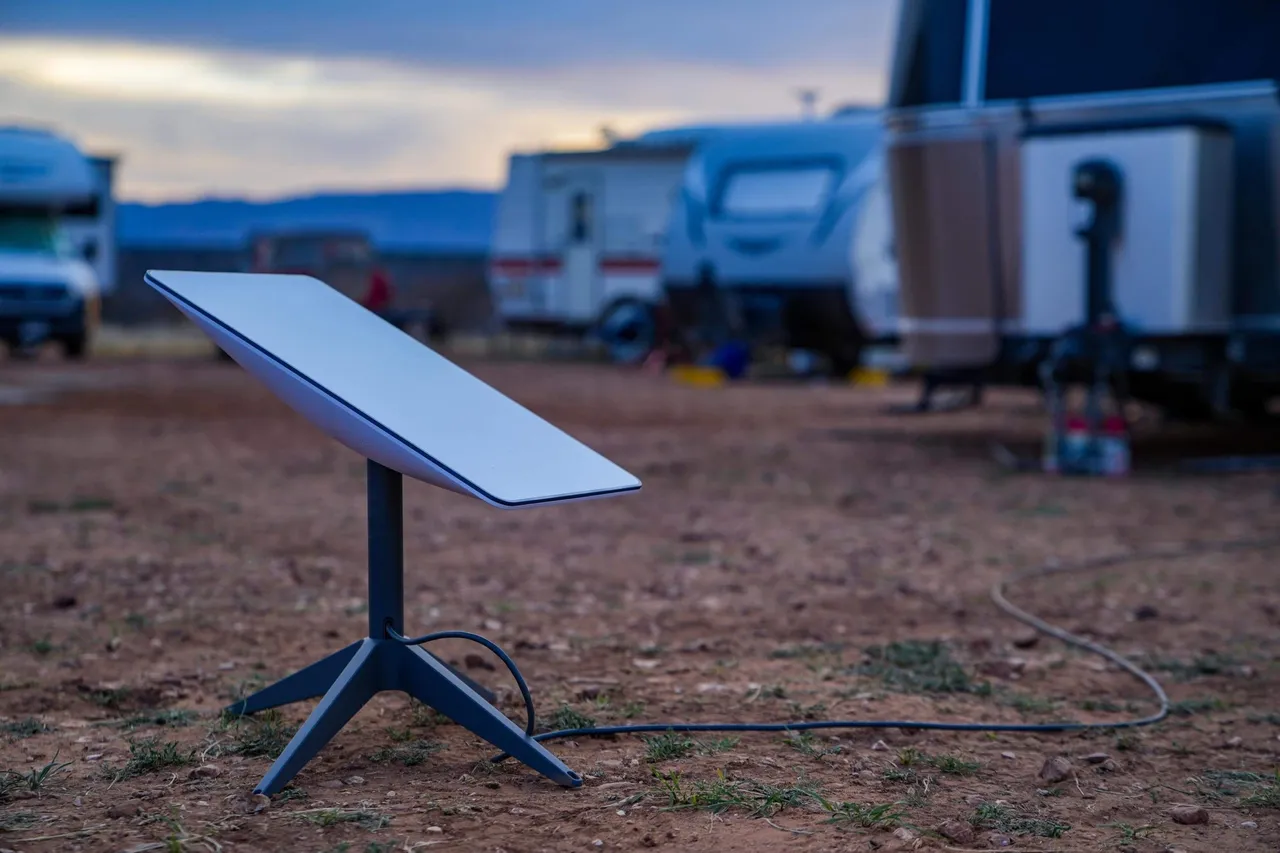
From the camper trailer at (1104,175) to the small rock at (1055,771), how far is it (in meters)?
5.15

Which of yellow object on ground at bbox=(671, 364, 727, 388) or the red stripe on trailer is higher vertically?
the red stripe on trailer

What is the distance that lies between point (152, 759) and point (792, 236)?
14319 mm

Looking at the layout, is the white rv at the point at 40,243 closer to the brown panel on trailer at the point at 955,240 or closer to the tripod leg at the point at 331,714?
the brown panel on trailer at the point at 955,240

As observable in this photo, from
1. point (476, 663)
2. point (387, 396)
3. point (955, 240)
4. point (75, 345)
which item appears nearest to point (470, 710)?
point (387, 396)

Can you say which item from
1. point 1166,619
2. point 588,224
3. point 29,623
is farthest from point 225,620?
point 588,224

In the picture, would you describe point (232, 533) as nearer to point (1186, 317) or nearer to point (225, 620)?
point (225, 620)

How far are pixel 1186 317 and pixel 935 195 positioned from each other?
5.53 feet

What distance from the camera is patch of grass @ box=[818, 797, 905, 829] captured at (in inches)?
112

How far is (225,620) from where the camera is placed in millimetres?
4746

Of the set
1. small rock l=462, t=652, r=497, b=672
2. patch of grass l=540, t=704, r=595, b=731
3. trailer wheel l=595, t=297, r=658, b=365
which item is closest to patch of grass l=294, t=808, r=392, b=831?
patch of grass l=540, t=704, r=595, b=731

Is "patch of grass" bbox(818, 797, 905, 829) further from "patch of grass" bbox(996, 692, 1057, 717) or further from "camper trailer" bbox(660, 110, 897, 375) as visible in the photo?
"camper trailer" bbox(660, 110, 897, 375)

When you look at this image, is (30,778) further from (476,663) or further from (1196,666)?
(1196,666)

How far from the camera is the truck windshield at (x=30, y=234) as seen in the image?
19.1 metres

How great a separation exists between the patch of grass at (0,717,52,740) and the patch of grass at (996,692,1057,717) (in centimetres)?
240
